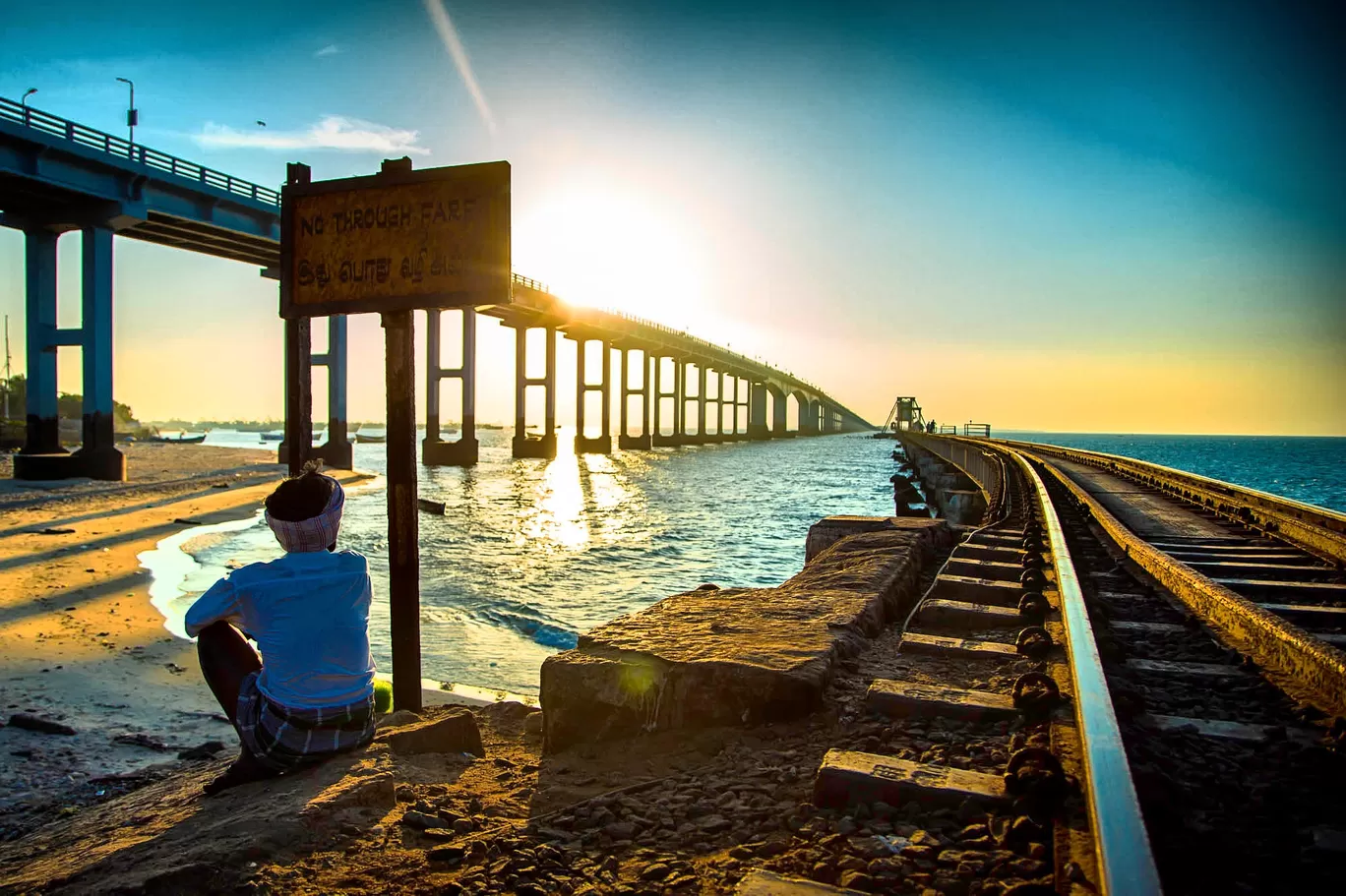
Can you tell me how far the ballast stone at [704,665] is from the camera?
2990 millimetres

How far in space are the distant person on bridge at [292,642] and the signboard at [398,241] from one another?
5.74 ft

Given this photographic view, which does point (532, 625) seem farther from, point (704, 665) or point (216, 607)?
point (216, 607)

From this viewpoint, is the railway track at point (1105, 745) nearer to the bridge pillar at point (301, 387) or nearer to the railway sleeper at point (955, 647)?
the railway sleeper at point (955, 647)

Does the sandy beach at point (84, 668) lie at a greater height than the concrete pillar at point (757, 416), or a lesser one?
lesser

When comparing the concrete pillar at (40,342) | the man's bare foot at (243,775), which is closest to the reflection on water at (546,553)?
the man's bare foot at (243,775)

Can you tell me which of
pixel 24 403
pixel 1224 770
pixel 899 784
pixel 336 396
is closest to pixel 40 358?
pixel 336 396

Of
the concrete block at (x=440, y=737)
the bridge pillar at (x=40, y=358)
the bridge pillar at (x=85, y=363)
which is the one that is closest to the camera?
the concrete block at (x=440, y=737)

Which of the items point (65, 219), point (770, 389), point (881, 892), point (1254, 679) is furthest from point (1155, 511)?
point (770, 389)

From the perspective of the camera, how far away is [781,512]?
2436cm

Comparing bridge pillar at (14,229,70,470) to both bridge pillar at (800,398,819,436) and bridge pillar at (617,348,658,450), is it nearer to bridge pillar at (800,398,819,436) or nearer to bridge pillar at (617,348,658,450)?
bridge pillar at (617,348,658,450)

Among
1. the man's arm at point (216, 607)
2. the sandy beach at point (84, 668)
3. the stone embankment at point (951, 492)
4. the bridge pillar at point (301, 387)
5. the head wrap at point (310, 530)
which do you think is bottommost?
the sandy beach at point (84, 668)

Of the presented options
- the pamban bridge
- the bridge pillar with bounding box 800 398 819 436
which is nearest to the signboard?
the pamban bridge

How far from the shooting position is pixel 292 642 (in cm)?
279

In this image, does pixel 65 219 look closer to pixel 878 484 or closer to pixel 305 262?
pixel 305 262
